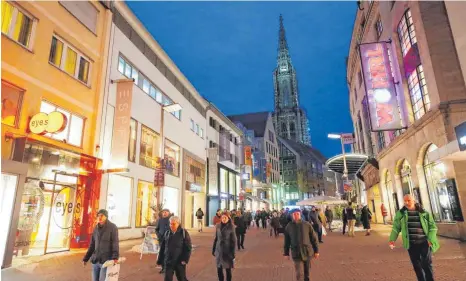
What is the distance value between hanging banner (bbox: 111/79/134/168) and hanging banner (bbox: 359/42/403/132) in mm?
14862

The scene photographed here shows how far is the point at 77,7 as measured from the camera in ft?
49.9

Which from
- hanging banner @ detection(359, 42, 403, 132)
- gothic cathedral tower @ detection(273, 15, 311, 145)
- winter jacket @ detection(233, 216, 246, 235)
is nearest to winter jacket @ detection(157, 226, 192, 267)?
winter jacket @ detection(233, 216, 246, 235)

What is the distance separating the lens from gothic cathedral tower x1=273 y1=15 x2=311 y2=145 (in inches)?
4916

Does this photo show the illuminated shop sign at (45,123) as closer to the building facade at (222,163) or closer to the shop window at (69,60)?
the shop window at (69,60)

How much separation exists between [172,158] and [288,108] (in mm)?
108457

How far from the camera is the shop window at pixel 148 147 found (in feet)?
68.3

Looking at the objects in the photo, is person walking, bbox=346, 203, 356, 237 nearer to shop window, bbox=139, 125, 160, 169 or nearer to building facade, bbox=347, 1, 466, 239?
building facade, bbox=347, 1, 466, 239

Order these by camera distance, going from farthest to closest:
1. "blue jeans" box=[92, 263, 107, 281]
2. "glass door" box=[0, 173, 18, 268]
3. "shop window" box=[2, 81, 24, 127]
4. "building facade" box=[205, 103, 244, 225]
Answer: "building facade" box=[205, 103, 244, 225], "shop window" box=[2, 81, 24, 127], "glass door" box=[0, 173, 18, 268], "blue jeans" box=[92, 263, 107, 281]

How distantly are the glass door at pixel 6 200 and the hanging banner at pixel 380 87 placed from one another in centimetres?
1900

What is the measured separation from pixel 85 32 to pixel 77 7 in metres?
1.16

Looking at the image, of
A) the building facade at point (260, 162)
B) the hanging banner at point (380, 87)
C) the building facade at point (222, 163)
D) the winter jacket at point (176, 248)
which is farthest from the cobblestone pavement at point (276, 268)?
the building facade at point (260, 162)

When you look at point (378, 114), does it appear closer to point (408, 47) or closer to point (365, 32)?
point (408, 47)

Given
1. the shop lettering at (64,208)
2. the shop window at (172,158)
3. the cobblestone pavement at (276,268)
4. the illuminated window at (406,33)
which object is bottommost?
the cobblestone pavement at (276,268)

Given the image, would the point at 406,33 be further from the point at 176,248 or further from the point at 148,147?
the point at 176,248
